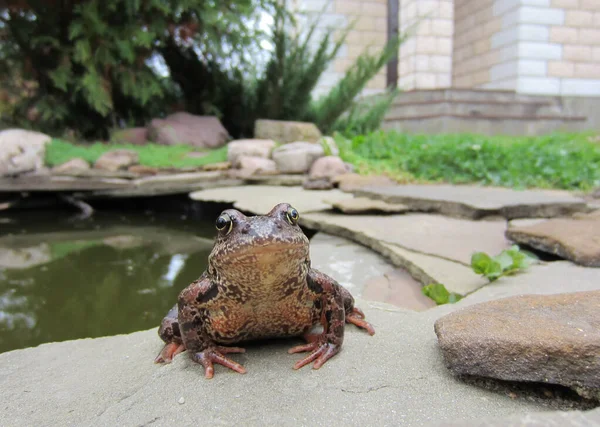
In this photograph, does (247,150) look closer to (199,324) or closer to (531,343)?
(199,324)

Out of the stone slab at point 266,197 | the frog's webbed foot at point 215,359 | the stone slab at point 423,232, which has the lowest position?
the frog's webbed foot at point 215,359

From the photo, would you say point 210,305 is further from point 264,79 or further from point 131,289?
point 264,79

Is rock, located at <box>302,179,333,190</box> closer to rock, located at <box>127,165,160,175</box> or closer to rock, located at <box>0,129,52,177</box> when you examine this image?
rock, located at <box>127,165,160,175</box>

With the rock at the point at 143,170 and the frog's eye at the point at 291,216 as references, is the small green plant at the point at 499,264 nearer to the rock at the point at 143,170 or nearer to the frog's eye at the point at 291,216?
the frog's eye at the point at 291,216

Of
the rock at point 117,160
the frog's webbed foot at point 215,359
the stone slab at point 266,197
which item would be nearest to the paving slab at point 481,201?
the stone slab at point 266,197

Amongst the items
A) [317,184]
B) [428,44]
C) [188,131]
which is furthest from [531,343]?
[428,44]

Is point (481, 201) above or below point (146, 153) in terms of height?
below

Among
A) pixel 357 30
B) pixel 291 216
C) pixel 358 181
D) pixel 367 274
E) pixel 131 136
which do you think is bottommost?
pixel 367 274
